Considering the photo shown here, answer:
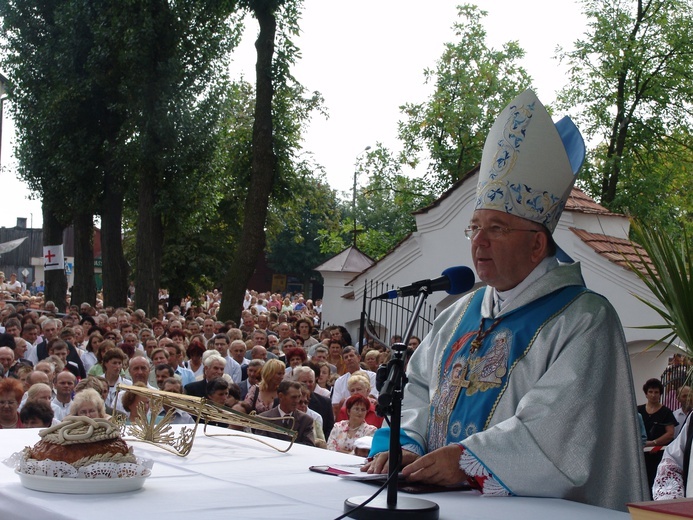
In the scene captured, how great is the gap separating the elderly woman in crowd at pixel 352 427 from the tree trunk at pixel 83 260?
1772 cm

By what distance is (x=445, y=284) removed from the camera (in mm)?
3328

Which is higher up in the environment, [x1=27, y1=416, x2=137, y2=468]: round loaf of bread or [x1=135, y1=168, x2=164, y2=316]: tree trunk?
[x1=135, y1=168, x2=164, y2=316]: tree trunk

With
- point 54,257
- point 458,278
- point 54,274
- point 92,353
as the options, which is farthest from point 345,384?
point 54,274

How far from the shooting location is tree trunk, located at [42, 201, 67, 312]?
26094 millimetres

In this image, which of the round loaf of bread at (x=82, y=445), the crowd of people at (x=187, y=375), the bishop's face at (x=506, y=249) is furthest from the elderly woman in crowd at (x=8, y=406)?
the bishop's face at (x=506, y=249)

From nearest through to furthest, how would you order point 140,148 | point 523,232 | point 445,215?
point 523,232 < point 445,215 < point 140,148

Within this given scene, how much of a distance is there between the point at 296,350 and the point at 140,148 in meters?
11.2

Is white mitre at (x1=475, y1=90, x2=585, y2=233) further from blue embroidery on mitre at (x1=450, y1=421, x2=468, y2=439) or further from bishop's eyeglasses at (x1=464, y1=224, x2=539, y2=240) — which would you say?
blue embroidery on mitre at (x1=450, y1=421, x2=468, y2=439)

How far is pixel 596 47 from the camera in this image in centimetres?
Answer: 2514

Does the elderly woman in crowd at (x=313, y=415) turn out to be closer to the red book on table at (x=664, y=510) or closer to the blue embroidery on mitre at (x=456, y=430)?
the blue embroidery on mitre at (x=456, y=430)

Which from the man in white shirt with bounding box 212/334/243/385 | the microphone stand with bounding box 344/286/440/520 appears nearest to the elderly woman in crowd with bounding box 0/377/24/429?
the man in white shirt with bounding box 212/334/243/385

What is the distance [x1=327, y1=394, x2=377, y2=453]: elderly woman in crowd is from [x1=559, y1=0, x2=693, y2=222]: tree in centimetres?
1722

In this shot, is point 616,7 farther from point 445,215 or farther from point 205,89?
point 205,89

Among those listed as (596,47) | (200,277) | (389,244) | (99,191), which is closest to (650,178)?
(596,47)
